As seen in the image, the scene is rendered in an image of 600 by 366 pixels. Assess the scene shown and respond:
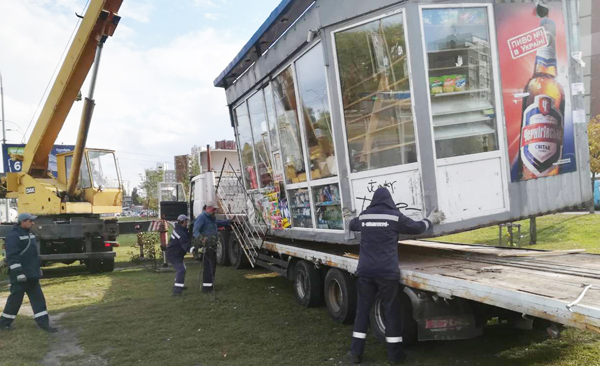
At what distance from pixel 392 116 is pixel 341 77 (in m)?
0.82

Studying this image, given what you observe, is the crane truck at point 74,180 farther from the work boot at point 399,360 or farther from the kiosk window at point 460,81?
the work boot at point 399,360

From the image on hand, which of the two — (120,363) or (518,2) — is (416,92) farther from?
(120,363)

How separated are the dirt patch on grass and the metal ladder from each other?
152 inches

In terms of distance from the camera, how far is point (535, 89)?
5793 mm

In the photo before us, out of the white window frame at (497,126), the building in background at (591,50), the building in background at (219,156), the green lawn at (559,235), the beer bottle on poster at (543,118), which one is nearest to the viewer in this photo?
the white window frame at (497,126)

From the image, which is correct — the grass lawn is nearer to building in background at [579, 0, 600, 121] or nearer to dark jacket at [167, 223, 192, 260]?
dark jacket at [167, 223, 192, 260]

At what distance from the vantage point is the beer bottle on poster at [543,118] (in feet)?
18.9

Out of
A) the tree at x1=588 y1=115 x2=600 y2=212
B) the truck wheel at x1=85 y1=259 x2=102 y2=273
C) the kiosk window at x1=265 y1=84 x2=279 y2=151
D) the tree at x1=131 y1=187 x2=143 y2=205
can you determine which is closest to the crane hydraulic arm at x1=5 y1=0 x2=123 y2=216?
the truck wheel at x1=85 y1=259 x2=102 y2=273

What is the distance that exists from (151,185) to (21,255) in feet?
149

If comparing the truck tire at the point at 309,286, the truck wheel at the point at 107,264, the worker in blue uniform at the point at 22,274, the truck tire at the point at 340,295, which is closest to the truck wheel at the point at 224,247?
the truck wheel at the point at 107,264

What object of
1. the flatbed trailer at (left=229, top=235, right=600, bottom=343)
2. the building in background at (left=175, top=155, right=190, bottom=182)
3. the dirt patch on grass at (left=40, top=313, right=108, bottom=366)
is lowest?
the dirt patch on grass at (left=40, top=313, right=108, bottom=366)

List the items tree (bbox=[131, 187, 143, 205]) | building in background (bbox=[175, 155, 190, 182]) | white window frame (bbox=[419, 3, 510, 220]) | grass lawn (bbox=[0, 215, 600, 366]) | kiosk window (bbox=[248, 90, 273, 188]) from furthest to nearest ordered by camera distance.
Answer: tree (bbox=[131, 187, 143, 205])
building in background (bbox=[175, 155, 190, 182])
kiosk window (bbox=[248, 90, 273, 188])
white window frame (bbox=[419, 3, 510, 220])
grass lawn (bbox=[0, 215, 600, 366])

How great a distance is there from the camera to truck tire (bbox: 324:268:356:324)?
6.17 m

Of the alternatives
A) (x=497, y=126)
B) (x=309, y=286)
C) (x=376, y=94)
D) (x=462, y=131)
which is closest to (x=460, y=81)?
(x=462, y=131)
